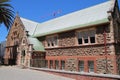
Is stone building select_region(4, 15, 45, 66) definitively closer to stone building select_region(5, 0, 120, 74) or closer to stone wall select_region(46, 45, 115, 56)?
stone building select_region(5, 0, 120, 74)

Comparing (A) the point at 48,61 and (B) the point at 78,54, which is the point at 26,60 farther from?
(B) the point at 78,54

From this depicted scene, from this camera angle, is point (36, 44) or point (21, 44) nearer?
point (36, 44)

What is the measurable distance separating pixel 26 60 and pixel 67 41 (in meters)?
7.06

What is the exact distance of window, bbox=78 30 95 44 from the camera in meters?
20.8

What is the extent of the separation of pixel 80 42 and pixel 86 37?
108cm

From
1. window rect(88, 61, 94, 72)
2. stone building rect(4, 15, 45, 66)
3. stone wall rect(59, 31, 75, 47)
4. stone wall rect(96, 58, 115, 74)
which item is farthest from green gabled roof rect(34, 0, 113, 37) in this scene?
window rect(88, 61, 94, 72)

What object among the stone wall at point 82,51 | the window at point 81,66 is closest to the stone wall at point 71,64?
the window at point 81,66

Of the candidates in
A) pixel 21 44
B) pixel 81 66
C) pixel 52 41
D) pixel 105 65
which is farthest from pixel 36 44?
pixel 105 65

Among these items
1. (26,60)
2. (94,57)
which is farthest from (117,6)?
(26,60)

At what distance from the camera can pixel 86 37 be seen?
21.4 meters

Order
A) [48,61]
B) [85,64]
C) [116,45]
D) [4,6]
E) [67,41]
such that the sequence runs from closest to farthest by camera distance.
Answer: [116,45] < [85,64] < [67,41] < [48,61] < [4,6]

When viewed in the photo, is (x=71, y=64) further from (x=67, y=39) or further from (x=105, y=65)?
(x=105, y=65)

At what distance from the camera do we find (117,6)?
21453mm

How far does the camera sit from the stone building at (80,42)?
19.1m
